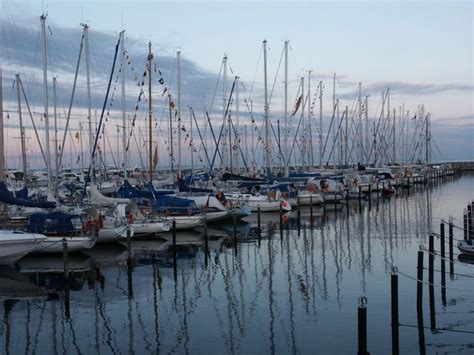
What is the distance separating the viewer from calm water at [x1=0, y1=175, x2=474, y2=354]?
1573cm

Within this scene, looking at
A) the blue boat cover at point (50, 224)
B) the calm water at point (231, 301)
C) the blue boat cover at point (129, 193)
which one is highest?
the blue boat cover at point (129, 193)

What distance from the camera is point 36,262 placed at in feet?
92.4

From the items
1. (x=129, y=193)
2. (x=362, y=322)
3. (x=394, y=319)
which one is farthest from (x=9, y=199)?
(x=362, y=322)

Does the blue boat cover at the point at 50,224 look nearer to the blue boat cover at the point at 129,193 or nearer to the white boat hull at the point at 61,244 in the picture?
the white boat hull at the point at 61,244

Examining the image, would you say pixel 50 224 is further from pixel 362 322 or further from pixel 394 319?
pixel 362 322

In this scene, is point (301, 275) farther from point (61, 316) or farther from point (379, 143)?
point (379, 143)

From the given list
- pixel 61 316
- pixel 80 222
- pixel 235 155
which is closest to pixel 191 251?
pixel 80 222

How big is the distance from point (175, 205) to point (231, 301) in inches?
764

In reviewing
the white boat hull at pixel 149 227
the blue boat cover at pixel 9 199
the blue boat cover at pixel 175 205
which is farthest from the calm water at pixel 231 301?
the blue boat cover at pixel 175 205

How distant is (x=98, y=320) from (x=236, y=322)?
4.44 meters

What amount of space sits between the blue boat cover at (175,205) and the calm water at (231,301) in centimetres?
554

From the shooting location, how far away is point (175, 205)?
3909cm

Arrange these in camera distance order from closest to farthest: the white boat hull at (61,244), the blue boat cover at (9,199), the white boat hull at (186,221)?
1. the white boat hull at (61,244)
2. the blue boat cover at (9,199)
3. the white boat hull at (186,221)

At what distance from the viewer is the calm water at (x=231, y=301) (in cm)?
1573
